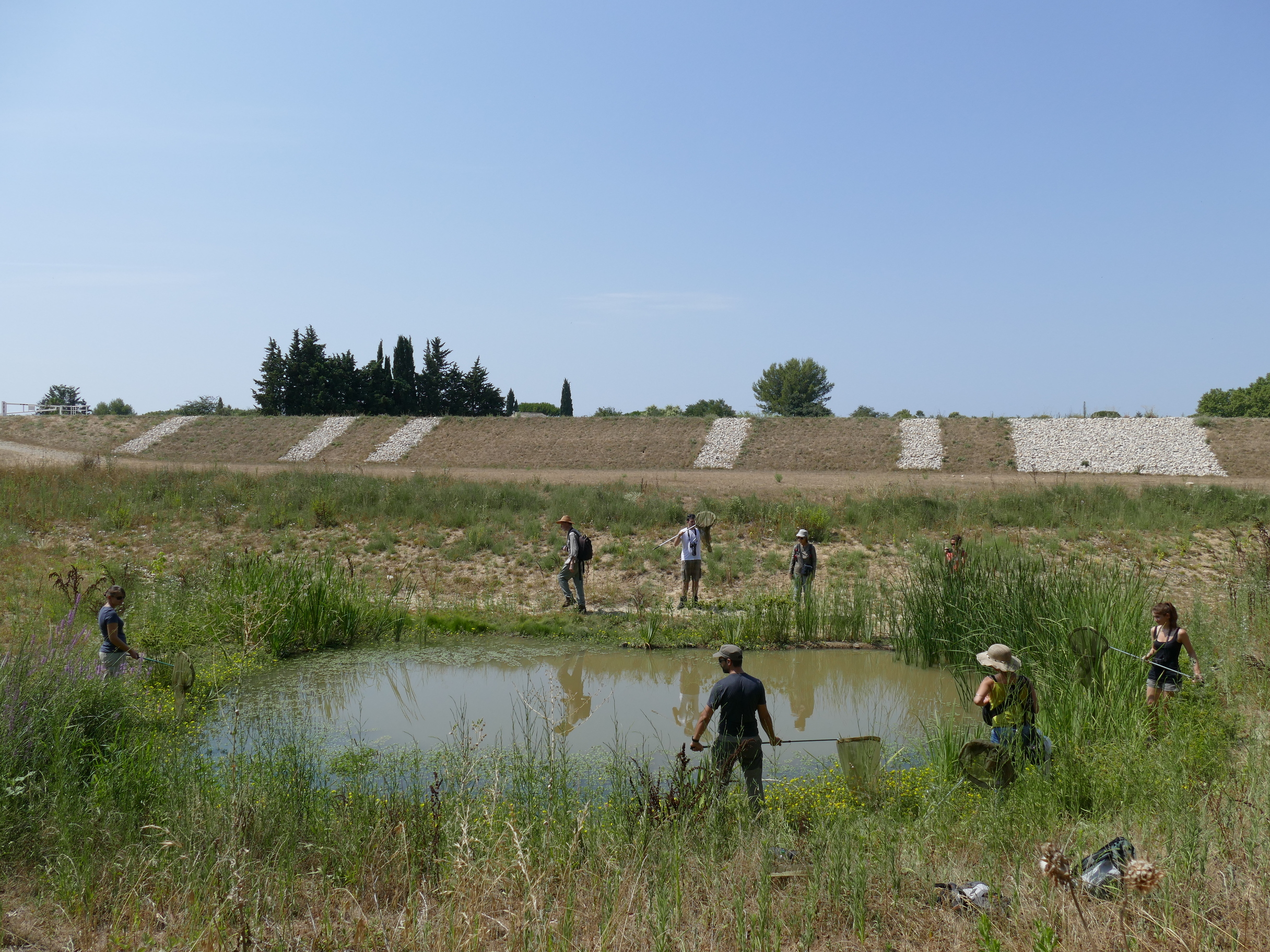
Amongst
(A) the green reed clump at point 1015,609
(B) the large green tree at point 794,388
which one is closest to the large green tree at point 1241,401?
(B) the large green tree at point 794,388

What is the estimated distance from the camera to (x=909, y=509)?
21.7 m

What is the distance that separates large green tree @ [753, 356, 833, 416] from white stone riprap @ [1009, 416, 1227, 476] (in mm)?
52667

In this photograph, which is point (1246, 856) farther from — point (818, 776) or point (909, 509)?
point (909, 509)

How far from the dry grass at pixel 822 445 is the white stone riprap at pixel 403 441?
55.1 ft

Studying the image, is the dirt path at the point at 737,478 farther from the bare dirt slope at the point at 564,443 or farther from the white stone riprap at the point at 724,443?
the bare dirt slope at the point at 564,443

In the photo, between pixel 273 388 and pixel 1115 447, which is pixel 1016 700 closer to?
pixel 1115 447

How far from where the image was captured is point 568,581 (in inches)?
585

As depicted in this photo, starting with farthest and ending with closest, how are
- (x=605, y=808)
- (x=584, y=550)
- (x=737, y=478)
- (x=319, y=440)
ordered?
(x=319, y=440)
(x=737, y=478)
(x=584, y=550)
(x=605, y=808)

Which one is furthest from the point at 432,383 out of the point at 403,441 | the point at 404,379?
the point at 403,441

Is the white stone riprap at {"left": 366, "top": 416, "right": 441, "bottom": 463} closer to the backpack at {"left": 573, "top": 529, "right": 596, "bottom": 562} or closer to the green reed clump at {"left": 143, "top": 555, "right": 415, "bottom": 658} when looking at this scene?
the green reed clump at {"left": 143, "top": 555, "right": 415, "bottom": 658}

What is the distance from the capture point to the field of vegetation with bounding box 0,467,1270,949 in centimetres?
398

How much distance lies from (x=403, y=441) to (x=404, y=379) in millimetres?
22357

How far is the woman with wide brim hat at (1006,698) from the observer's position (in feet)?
20.9

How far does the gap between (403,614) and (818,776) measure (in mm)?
7838
